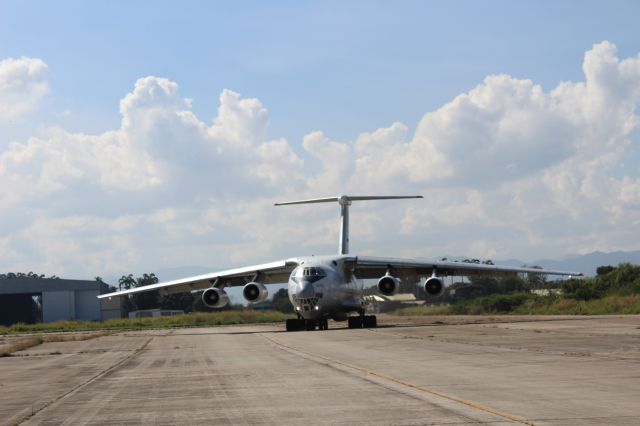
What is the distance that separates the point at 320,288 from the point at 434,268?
272 inches

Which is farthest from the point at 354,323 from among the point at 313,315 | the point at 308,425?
the point at 308,425

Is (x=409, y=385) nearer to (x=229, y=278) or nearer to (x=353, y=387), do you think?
(x=353, y=387)

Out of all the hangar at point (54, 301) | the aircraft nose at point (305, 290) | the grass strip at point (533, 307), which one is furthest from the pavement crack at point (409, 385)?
the hangar at point (54, 301)

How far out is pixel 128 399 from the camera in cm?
1156

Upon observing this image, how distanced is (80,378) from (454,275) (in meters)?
29.8

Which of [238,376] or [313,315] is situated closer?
[238,376]

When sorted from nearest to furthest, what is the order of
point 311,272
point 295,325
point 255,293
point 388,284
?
point 311,272 < point 388,284 < point 295,325 < point 255,293

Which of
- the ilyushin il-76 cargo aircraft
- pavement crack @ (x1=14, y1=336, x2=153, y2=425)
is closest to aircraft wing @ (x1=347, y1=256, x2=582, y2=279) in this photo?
the ilyushin il-76 cargo aircraft

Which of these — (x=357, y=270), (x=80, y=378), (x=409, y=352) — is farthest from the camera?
(x=357, y=270)

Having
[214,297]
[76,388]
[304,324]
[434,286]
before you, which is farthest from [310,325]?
[76,388]

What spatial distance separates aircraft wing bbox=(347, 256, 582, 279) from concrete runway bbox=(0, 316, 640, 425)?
1913 cm

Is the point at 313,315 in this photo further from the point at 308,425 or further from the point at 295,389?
the point at 308,425

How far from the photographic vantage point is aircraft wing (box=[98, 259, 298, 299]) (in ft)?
135

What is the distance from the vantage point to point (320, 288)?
36250 mm
